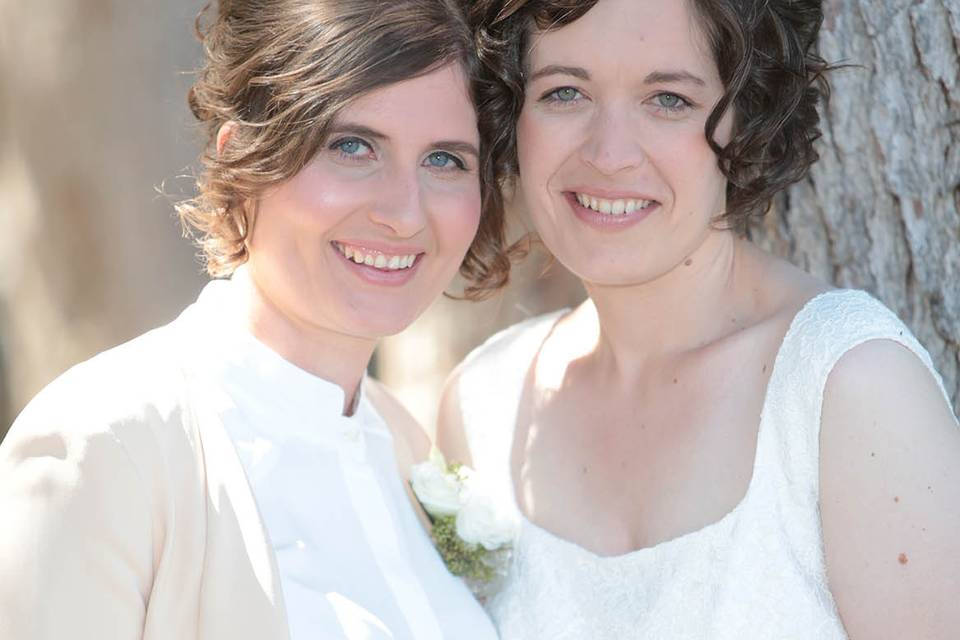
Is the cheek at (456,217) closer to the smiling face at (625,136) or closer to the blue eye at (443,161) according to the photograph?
the blue eye at (443,161)

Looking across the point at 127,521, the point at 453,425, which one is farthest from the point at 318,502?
the point at 453,425

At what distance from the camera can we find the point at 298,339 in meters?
2.67

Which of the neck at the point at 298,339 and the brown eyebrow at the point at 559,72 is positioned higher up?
the brown eyebrow at the point at 559,72

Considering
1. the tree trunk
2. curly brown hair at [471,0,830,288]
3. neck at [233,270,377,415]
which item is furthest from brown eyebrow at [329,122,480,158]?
the tree trunk

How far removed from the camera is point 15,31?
517cm

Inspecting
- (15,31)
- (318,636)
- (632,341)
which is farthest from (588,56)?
(15,31)

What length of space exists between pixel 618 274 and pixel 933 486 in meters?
0.78

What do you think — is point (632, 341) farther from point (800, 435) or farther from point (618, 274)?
point (800, 435)

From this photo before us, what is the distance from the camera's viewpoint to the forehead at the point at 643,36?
2564 millimetres

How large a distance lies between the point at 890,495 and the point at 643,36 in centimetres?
100

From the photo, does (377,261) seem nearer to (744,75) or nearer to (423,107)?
(423,107)

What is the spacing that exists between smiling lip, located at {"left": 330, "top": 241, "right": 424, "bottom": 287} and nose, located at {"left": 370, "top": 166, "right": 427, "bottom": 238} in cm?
5

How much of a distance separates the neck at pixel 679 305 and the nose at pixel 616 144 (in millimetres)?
313

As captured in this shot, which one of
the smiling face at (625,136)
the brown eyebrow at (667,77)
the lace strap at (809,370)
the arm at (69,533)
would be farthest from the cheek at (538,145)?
the arm at (69,533)
